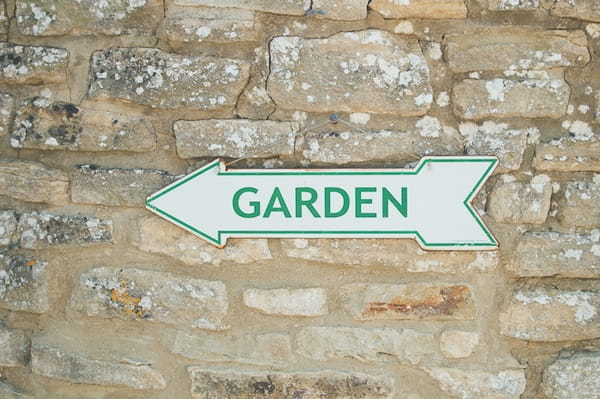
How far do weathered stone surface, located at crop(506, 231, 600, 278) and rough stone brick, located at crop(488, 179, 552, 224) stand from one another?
56mm

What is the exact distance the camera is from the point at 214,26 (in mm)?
1756

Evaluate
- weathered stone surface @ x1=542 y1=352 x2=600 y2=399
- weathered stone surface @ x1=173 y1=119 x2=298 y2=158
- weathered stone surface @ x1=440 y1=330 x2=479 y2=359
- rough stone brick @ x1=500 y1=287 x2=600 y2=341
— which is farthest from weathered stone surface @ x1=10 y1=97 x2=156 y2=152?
weathered stone surface @ x1=542 y1=352 x2=600 y2=399

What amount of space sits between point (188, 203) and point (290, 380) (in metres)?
0.58

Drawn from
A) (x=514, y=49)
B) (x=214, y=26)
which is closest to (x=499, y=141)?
(x=514, y=49)

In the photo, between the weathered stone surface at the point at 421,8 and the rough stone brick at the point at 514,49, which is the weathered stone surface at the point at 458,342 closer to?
the rough stone brick at the point at 514,49

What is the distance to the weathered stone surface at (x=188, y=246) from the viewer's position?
1797 mm

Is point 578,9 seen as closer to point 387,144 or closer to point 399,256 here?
point 387,144

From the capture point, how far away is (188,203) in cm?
177

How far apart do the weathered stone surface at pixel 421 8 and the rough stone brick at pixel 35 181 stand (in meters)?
1.02

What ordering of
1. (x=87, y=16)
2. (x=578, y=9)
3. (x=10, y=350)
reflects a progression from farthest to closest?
(x=10, y=350) < (x=87, y=16) < (x=578, y=9)

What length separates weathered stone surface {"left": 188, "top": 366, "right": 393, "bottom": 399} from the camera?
1.80 meters

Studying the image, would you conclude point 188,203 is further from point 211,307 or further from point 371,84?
point 371,84

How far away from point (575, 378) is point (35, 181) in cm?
162

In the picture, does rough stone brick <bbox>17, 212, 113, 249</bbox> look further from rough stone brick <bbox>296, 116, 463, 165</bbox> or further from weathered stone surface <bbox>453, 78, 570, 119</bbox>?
weathered stone surface <bbox>453, 78, 570, 119</bbox>
